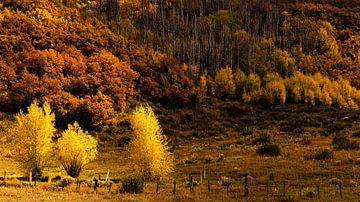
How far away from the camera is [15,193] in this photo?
34906mm

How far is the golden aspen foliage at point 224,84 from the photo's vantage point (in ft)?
413

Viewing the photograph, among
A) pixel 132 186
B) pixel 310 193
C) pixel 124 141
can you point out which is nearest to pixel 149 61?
pixel 124 141

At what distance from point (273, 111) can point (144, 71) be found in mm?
Result: 39128

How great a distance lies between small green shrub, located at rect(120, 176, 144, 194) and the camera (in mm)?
37219

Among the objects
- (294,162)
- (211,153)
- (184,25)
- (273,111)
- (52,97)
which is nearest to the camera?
(294,162)

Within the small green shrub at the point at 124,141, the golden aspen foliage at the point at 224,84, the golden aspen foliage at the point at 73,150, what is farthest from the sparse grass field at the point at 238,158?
the golden aspen foliage at the point at 224,84

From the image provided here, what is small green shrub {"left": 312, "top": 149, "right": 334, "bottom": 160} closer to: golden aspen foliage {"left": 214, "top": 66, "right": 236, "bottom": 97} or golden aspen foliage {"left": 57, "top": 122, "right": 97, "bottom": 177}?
golden aspen foliage {"left": 57, "top": 122, "right": 97, "bottom": 177}

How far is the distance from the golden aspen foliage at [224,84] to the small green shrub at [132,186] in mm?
89783

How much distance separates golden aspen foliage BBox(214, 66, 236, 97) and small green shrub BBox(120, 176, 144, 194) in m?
89.8

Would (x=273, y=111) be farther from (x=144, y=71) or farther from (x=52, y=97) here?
(x=52, y=97)

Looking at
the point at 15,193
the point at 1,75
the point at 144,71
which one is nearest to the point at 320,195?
the point at 15,193

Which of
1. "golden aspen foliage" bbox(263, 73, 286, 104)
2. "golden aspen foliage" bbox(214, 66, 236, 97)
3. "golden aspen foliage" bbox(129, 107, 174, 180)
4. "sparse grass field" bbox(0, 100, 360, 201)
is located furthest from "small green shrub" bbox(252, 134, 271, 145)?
"golden aspen foliage" bbox(214, 66, 236, 97)

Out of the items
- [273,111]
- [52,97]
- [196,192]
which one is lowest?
[273,111]

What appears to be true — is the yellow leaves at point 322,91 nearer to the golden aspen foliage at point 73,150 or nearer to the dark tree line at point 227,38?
the dark tree line at point 227,38
